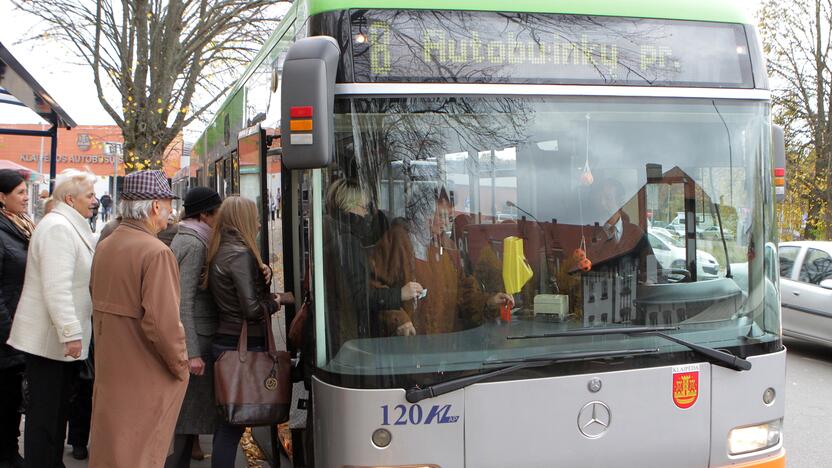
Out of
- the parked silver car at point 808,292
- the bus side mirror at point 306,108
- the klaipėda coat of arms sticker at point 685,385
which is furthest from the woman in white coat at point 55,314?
the parked silver car at point 808,292

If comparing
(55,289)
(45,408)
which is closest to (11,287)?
(55,289)

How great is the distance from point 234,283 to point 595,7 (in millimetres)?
2328

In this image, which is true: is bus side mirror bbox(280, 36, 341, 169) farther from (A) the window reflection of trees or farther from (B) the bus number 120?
(B) the bus number 120

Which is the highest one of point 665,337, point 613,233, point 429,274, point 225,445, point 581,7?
point 581,7

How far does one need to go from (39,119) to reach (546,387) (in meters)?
8.36

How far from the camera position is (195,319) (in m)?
4.32

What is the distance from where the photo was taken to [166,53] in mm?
15648

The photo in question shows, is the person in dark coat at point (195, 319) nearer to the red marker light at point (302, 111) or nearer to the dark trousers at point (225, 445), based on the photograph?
the dark trousers at point (225, 445)

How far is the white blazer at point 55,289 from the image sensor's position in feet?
13.3

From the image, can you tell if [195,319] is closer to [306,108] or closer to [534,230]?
[306,108]

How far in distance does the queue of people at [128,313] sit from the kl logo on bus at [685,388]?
6.73ft

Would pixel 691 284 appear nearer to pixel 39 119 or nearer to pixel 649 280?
pixel 649 280

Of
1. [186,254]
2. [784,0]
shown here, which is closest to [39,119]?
[186,254]

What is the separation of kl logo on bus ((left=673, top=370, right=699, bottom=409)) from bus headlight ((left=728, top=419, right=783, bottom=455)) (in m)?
0.29
